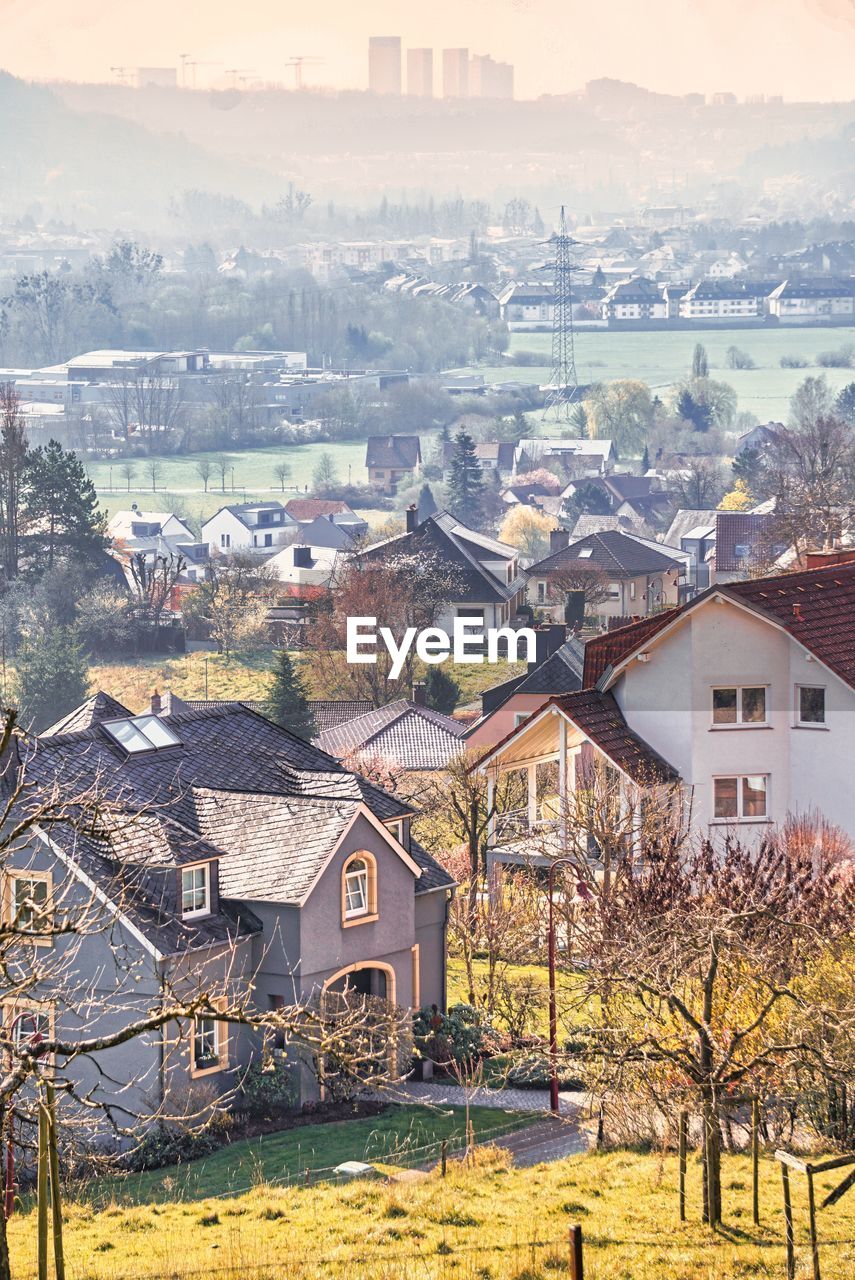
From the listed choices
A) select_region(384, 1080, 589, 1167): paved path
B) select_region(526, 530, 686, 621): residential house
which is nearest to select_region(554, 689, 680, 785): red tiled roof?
select_region(384, 1080, 589, 1167): paved path

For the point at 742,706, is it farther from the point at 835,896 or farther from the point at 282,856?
the point at 835,896

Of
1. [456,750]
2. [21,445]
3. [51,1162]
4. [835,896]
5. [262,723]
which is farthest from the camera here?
[21,445]

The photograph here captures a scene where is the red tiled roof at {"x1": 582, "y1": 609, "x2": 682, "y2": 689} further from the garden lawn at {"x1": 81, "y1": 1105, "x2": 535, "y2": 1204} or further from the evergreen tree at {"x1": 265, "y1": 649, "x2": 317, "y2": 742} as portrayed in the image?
the evergreen tree at {"x1": 265, "y1": 649, "x2": 317, "y2": 742}

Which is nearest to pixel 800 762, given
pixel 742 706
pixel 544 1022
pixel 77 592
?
pixel 742 706

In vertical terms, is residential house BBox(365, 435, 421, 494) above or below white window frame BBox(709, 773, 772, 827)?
above

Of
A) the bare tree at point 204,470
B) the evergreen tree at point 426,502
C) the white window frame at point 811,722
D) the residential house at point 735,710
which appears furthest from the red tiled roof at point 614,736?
the bare tree at point 204,470

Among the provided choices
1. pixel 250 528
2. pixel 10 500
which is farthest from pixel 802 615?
pixel 250 528

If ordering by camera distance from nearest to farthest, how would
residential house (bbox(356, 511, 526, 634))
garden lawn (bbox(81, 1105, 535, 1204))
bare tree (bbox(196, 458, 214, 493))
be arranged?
garden lawn (bbox(81, 1105, 535, 1204)) → residential house (bbox(356, 511, 526, 634)) → bare tree (bbox(196, 458, 214, 493))
